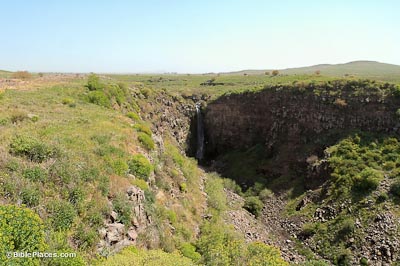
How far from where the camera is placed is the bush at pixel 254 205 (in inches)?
1323

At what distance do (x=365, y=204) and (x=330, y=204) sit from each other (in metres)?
3.14

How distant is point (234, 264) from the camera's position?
52.6 feet

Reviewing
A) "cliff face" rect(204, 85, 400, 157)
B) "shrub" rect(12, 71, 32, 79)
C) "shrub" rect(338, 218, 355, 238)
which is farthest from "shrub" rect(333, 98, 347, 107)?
"shrub" rect(12, 71, 32, 79)

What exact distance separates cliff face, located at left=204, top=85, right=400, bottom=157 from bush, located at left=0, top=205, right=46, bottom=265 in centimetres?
3592

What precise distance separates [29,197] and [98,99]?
2040 cm

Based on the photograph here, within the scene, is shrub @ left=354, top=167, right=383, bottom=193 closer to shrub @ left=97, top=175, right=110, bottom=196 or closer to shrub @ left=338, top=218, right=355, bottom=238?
shrub @ left=338, top=218, right=355, bottom=238

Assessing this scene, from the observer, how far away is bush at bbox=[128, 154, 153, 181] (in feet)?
57.9

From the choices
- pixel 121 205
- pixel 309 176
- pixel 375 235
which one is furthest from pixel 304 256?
pixel 121 205

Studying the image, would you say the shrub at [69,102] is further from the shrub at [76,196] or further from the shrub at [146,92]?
the shrub at [146,92]

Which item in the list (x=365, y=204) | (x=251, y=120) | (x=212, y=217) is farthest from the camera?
(x=251, y=120)

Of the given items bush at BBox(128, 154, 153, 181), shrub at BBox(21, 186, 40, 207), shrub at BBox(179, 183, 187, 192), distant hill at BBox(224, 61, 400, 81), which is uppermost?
distant hill at BBox(224, 61, 400, 81)

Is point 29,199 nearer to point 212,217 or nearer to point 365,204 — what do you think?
point 212,217

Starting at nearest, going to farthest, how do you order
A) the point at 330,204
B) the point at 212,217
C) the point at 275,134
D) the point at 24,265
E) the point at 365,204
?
the point at 24,265, the point at 212,217, the point at 365,204, the point at 330,204, the point at 275,134

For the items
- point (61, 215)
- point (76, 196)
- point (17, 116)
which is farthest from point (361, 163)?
point (17, 116)
